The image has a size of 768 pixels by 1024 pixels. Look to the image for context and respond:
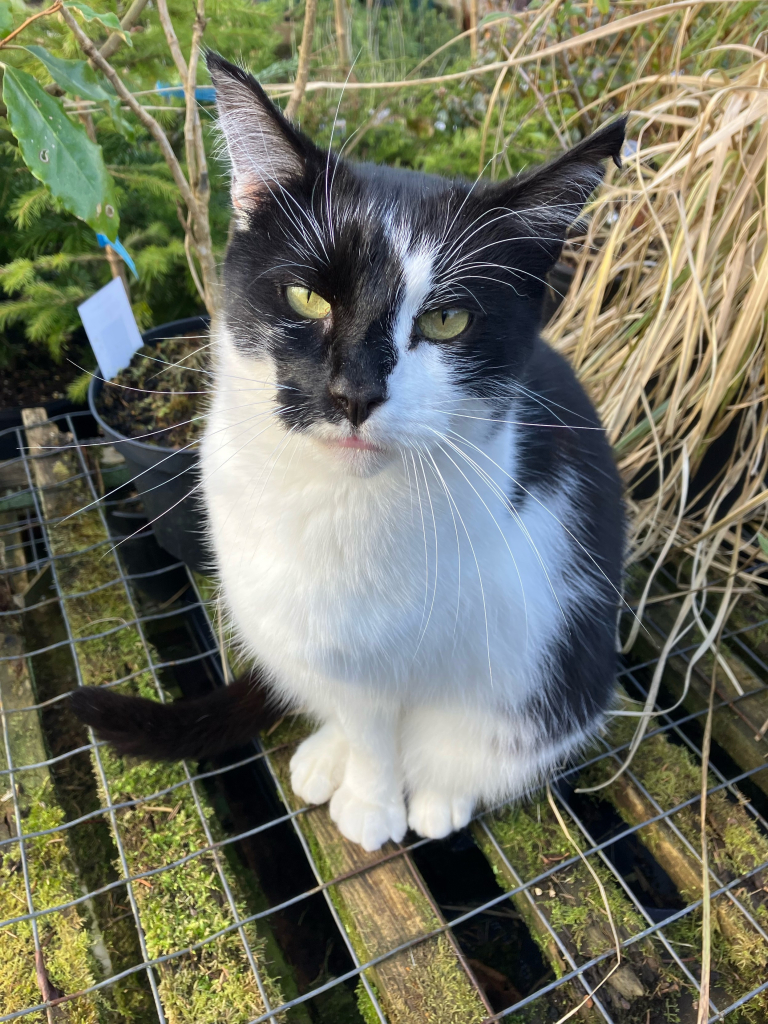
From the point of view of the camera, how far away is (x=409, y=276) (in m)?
0.66

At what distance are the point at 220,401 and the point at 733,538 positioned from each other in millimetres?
1081

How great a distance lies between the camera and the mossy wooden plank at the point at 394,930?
2.82 feet

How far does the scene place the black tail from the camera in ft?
3.32

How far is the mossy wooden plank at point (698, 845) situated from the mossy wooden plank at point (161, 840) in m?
0.59

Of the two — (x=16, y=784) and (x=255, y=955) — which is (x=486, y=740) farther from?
(x=16, y=784)

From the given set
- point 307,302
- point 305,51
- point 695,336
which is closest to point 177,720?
point 307,302

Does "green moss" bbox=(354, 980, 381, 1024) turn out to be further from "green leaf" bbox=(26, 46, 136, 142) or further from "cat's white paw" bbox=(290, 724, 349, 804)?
"green leaf" bbox=(26, 46, 136, 142)

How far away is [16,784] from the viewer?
3.43 feet

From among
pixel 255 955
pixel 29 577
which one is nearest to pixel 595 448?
pixel 255 955

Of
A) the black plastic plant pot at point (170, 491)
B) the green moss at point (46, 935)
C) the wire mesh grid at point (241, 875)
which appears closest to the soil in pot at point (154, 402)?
the black plastic plant pot at point (170, 491)

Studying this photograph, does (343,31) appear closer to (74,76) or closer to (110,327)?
(110,327)

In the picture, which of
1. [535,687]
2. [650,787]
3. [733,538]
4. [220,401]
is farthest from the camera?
[733,538]

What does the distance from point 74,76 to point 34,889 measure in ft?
3.41

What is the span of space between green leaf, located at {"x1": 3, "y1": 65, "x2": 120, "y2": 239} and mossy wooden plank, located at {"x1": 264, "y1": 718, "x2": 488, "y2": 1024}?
89 centimetres
